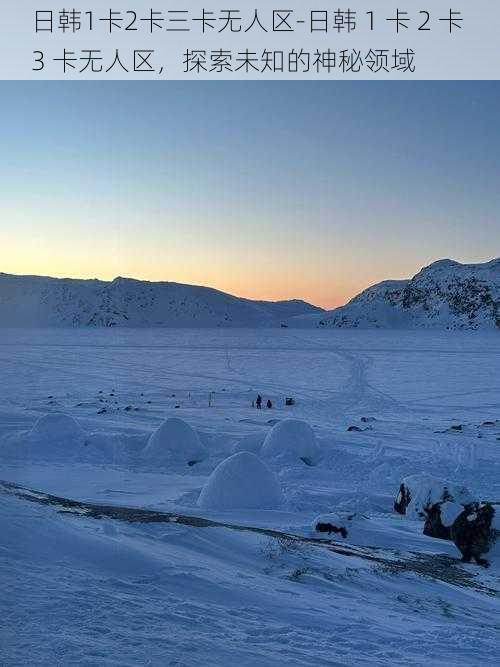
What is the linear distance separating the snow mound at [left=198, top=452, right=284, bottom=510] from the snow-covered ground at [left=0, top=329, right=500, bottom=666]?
0.08 meters

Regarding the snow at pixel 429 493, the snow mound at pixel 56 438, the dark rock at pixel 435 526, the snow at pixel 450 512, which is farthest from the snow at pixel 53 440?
the snow at pixel 450 512

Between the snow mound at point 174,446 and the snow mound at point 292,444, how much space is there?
6.54 feet

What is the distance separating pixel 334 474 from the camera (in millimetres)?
14930

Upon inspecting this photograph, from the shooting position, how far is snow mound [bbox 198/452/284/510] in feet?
37.1

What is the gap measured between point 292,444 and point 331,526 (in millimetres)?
6744

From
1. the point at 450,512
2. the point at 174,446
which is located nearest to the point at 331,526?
the point at 450,512

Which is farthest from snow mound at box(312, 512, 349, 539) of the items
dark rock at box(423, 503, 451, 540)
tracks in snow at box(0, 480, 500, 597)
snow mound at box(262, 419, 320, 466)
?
snow mound at box(262, 419, 320, 466)

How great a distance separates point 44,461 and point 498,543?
11.8 metres

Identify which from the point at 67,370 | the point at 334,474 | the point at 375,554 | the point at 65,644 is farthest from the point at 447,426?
the point at 67,370

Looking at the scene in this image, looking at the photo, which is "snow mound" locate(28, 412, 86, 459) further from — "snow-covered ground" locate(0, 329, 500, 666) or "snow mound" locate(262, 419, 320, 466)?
"snow mound" locate(262, 419, 320, 466)

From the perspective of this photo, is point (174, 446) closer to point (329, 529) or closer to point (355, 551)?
point (329, 529)

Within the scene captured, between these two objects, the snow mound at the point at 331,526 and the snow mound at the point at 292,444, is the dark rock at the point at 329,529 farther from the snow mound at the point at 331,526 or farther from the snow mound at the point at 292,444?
the snow mound at the point at 292,444

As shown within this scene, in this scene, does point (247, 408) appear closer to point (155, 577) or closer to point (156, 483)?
point (156, 483)

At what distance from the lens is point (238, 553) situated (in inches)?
253
